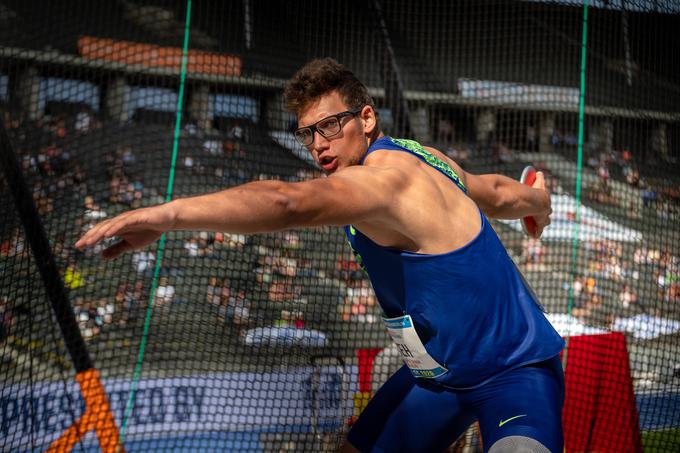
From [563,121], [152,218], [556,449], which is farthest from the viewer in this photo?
[563,121]

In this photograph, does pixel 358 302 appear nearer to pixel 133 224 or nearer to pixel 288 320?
pixel 288 320

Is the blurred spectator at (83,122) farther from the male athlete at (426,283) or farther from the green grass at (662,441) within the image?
the green grass at (662,441)

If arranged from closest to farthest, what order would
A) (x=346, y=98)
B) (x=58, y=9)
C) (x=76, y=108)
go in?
(x=346, y=98)
(x=58, y=9)
(x=76, y=108)

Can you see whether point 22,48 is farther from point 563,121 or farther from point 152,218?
point 563,121

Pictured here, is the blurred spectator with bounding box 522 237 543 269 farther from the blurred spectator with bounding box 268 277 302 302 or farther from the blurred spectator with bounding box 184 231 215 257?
the blurred spectator with bounding box 184 231 215 257

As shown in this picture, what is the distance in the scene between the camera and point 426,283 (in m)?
2.43

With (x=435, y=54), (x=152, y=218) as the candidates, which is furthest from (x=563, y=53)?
(x=152, y=218)

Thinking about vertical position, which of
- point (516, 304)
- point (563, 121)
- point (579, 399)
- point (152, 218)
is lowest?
point (579, 399)

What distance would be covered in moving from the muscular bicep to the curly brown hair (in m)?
0.63

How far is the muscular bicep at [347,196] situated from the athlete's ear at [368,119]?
579 mm

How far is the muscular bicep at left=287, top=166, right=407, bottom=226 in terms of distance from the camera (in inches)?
75.7

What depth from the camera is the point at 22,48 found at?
6035mm

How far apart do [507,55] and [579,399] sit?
473 cm

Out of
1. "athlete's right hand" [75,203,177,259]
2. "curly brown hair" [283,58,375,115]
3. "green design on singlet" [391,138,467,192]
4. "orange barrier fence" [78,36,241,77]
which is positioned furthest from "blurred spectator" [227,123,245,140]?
"athlete's right hand" [75,203,177,259]
